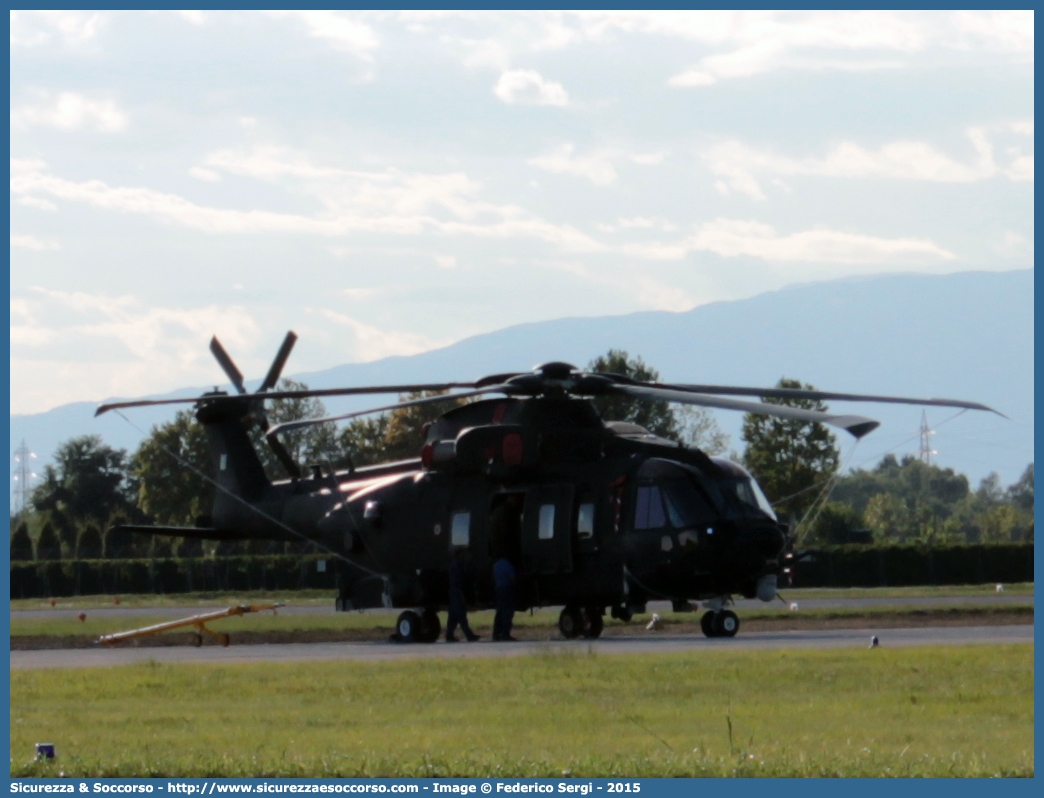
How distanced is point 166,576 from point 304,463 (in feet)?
77.9

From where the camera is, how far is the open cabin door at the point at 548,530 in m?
24.7

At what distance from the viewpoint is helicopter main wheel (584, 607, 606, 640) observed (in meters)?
25.8

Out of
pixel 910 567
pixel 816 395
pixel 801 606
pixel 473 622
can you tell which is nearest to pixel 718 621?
pixel 816 395

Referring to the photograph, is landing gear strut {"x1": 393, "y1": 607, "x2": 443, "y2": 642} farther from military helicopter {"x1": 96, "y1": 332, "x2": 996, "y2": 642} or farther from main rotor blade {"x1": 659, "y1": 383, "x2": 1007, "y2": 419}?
main rotor blade {"x1": 659, "y1": 383, "x2": 1007, "y2": 419}

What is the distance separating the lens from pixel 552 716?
1418 centimetres

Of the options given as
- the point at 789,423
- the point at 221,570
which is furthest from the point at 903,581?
the point at 221,570

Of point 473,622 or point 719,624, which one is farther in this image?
point 473,622

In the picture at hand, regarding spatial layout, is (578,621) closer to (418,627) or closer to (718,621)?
(718,621)

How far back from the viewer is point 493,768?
35.7 feet

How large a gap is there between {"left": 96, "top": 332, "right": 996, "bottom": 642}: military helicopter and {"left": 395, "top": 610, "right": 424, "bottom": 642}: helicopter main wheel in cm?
3

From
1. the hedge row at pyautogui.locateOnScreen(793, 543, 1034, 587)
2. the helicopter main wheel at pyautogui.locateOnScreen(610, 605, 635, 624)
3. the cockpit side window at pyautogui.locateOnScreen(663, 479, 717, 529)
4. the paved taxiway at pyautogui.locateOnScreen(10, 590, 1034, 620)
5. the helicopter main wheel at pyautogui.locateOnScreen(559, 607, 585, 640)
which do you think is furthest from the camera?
the hedge row at pyautogui.locateOnScreen(793, 543, 1034, 587)

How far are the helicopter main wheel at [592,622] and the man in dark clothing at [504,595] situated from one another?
54.7 inches

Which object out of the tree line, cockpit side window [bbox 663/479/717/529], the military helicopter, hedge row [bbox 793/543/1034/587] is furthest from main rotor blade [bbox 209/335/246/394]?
hedge row [bbox 793/543/1034/587]

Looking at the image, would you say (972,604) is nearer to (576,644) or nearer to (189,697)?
(576,644)
